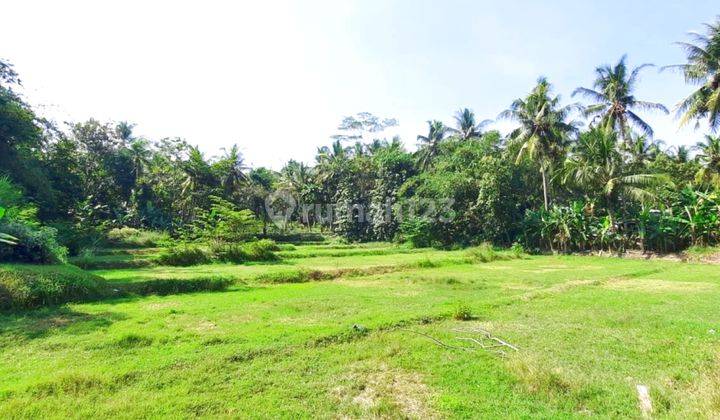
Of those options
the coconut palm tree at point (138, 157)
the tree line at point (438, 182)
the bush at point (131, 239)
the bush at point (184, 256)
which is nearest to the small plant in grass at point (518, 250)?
the tree line at point (438, 182)

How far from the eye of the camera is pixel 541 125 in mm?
28172

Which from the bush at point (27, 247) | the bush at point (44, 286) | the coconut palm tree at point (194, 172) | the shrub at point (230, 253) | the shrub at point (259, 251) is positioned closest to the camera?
the bush at point (44, 286)

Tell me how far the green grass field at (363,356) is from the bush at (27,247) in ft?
8.88

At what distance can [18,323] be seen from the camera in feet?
25.8

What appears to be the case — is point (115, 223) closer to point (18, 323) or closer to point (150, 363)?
point (18, 323)

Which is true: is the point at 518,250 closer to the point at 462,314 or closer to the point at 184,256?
the point at 462,314

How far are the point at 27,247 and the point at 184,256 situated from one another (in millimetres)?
8068

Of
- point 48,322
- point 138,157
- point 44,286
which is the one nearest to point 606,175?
point 48,322

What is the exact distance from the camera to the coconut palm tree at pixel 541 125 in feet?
91.6

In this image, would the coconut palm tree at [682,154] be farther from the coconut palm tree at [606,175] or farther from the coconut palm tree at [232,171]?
the coconut palm tree at [232,171]

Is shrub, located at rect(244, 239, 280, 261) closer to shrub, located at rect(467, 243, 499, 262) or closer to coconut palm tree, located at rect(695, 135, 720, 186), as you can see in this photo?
shrub, located at rect(467, 243, 499, 262)

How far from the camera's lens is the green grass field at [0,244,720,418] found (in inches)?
181

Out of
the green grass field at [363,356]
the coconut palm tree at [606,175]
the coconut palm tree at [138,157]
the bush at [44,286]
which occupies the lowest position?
the green grass field at [363,356]

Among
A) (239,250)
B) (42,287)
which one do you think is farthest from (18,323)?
(239,250)
